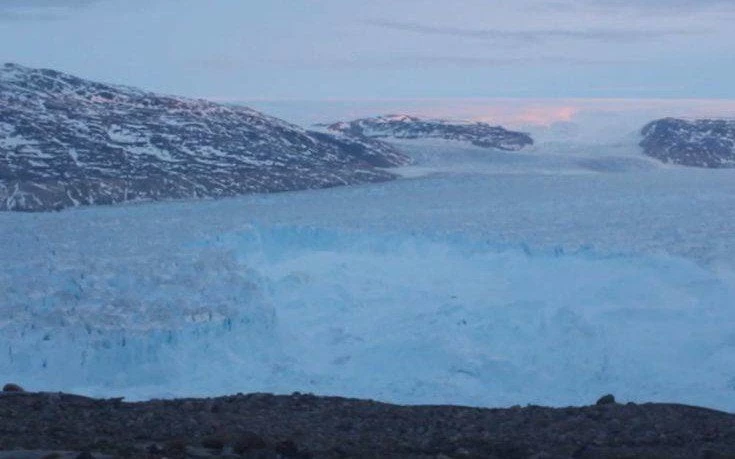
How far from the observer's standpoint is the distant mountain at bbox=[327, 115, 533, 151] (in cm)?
4009

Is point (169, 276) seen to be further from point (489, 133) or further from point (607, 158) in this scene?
point (489, 133)

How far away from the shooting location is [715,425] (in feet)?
25.5

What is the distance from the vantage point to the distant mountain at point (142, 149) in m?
24.9

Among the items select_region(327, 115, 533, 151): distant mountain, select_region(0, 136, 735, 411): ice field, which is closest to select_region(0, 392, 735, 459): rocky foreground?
select_region(0, 136, 735, 411): ice field

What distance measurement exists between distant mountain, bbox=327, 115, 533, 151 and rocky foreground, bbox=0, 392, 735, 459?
100 feet

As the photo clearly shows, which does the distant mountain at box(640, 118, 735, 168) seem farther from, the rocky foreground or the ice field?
the rocky foreground

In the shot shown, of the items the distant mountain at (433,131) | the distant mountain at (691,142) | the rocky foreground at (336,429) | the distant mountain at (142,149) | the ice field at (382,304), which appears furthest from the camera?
the distant mountain at (433,131)

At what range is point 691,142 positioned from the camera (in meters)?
36.2

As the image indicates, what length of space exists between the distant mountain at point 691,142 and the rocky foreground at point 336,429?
27.8 metres

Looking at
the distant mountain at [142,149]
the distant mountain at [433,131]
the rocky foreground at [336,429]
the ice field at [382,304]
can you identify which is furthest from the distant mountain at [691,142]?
the rocky foreground at [336,429]

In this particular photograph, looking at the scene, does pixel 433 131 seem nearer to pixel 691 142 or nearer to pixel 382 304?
pixel 691 142

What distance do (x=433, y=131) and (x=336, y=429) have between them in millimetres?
35428

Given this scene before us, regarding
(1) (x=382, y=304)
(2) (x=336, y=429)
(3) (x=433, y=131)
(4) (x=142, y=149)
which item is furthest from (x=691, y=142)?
(2) (x=336, y=429)

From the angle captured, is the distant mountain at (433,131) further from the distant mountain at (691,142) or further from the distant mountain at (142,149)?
the distant mountain at (142,149)
